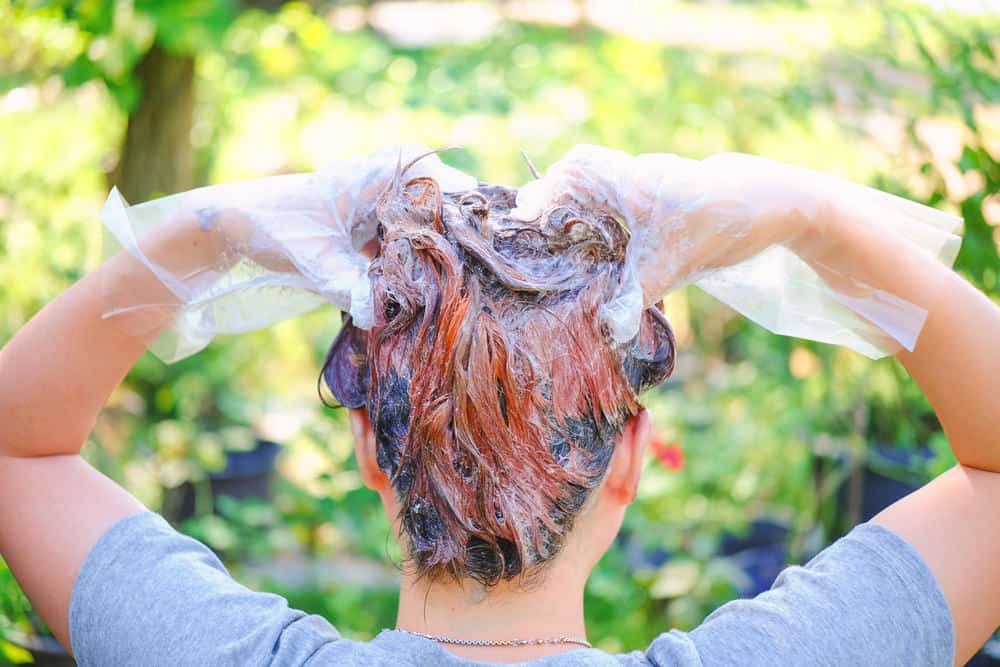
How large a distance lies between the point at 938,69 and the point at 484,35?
2.43 m

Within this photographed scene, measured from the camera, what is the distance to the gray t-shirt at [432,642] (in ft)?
3.39

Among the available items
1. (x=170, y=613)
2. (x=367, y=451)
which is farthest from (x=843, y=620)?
(x=170, y=613)

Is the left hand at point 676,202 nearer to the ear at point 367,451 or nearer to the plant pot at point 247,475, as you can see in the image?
the ear at point 367,451

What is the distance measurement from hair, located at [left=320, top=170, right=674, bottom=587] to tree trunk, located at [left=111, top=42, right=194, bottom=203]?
2429 millimetres

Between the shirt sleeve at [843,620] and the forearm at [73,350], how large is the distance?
29.0 inches

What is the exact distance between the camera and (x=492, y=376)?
104 cm

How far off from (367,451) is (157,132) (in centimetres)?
250

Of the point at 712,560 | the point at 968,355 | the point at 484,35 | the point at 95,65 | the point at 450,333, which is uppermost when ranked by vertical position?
the point at 450,333

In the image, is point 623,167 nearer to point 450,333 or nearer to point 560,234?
point 560,234

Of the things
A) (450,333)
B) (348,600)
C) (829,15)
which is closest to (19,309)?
(348,600)

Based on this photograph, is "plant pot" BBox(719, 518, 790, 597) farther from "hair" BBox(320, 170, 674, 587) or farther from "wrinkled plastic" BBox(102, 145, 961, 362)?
"hair" BBox(320, 170, 674, 587)

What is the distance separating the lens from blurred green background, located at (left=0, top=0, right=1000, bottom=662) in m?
2.42

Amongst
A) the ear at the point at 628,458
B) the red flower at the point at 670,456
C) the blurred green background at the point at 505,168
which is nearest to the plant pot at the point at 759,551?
the blurred green background at the point at 505,168

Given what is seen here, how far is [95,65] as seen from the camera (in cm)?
255
